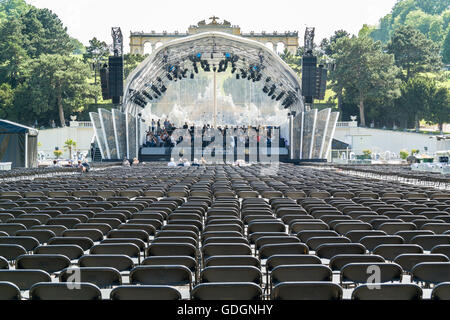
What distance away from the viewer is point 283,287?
429 centimetres

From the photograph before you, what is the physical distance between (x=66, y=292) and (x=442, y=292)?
3057 mm

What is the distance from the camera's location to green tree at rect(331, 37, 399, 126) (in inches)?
2847

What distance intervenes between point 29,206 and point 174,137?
37.8 meters

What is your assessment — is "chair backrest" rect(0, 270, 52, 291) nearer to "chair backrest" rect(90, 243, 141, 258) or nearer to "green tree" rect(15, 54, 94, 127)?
"chair backrest" rect(90, 243, 141, 258)

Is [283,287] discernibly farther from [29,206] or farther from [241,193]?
[241,193]

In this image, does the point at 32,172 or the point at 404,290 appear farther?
the point at 32,172

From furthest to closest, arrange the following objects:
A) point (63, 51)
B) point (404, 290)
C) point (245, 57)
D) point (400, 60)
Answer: point (63, 51) < point (400, 60) < point (245, 57) < point (404, 290)

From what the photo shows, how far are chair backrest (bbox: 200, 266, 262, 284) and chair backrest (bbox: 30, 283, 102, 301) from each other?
3.65ft

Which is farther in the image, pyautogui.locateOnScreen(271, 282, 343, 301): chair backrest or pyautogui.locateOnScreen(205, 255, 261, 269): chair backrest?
pyautogui.locateOnScreen(205, 255, 261, 269): chair backrest

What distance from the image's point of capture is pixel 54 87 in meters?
71.5

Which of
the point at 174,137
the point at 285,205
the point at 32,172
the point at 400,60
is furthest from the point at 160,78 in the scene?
the point at 400,60

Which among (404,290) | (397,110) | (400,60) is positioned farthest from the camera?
(400,60)

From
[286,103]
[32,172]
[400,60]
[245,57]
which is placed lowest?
[32,172]

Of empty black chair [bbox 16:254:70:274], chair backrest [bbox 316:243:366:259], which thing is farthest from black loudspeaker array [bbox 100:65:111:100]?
chair backrest [bbox 316:243:366:259]
